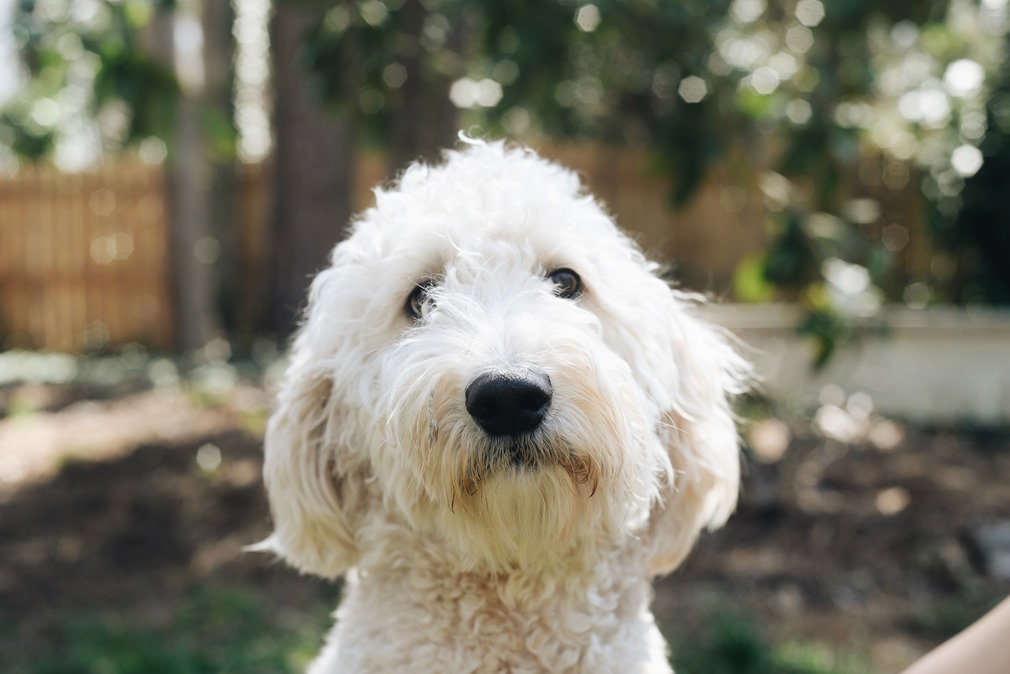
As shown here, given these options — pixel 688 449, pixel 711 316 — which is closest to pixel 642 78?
pixel 711 316

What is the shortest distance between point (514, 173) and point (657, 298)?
442mm

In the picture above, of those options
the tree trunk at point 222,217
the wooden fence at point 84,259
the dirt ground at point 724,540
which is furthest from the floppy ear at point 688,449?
the wooden fence at point 84,259

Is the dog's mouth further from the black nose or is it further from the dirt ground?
the dirt ground

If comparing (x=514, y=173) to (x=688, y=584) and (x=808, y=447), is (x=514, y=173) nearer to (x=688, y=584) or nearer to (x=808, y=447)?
(x=688, y=584)

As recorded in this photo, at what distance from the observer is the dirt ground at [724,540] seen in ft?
13.3

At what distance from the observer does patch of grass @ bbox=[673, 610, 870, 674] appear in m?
3.49

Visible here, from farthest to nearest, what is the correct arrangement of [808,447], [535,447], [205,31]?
[205,31] < [808,447] < [535,447]

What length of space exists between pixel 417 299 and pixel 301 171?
5906mm

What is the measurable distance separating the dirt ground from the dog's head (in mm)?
2078

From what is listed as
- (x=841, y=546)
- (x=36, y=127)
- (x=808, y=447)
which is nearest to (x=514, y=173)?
(x=841, y=546)

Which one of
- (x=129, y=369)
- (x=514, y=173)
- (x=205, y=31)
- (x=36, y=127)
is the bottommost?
(x=129, y=369)

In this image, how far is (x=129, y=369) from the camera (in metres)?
9.96

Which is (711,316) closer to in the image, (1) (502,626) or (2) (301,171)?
(1) (502,626)

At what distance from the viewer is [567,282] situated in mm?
2086
